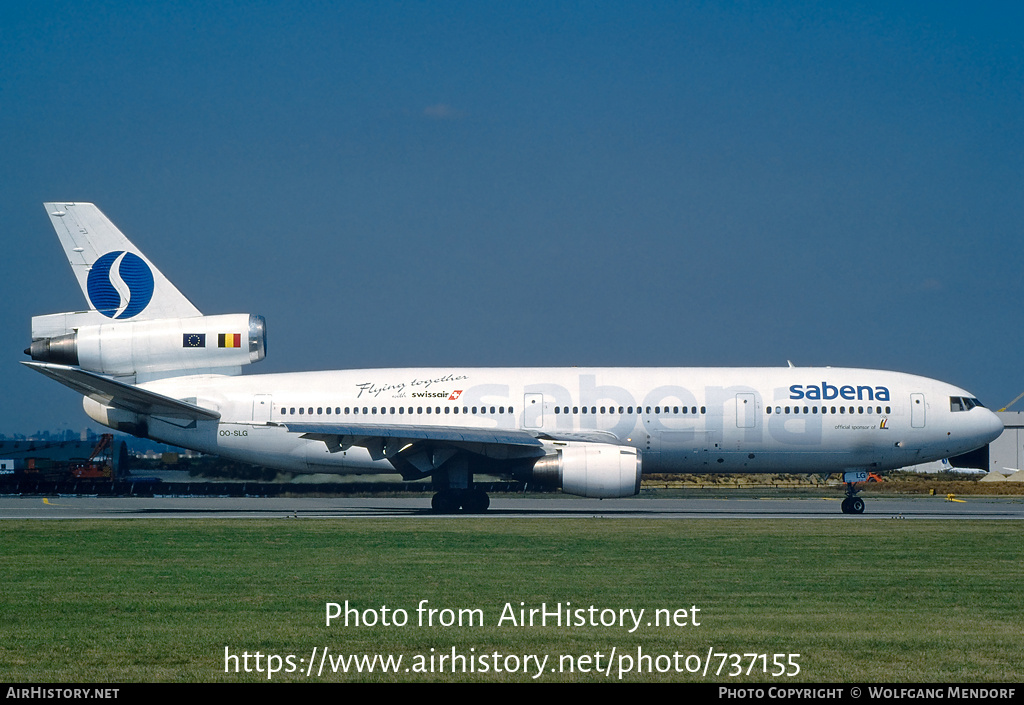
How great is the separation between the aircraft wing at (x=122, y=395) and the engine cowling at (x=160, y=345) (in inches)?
45.6

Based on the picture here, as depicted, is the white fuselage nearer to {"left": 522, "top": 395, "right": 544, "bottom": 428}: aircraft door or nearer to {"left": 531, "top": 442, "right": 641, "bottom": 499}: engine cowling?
{"left": 522, "top": 395, "right": 544, "bottom": 428}: aircraft door

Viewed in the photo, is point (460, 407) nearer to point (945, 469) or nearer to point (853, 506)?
point (853, 506)

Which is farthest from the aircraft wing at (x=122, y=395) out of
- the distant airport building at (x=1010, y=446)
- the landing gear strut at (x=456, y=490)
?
the distant airport building at (x=1010, y=446)

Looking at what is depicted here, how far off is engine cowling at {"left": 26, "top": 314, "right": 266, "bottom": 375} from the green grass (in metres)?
8.51

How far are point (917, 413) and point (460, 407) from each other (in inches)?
519

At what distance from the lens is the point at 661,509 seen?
32969 millimetres

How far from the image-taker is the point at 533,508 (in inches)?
1321

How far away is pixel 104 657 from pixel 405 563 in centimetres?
761

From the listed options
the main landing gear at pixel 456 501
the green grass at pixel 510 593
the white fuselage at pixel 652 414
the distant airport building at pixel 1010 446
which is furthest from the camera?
the distant airport building at pixel 1010 446

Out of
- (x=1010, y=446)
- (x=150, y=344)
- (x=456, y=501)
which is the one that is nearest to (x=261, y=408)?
(x=150, y=344)

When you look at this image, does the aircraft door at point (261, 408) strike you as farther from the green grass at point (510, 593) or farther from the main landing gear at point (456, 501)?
the green grass at point (510, 593)

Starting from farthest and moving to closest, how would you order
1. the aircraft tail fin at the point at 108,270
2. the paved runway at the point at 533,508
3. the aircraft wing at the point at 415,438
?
1. the aircraft tail fin at the point at 108,270
2. the aircraft wing at the point at 415,438
3. the paved runway at the point at 533,508

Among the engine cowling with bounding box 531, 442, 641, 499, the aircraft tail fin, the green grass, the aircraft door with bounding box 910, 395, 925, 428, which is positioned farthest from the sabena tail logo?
the aircraft door with bounding box 910, 395, 925, 428

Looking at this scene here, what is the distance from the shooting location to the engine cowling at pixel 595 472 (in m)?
28.9
